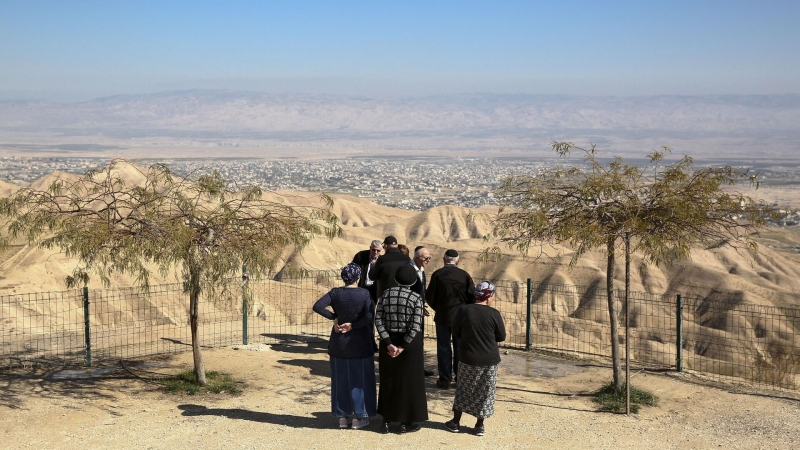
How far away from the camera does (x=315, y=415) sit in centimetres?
967

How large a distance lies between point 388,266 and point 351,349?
1.32 meters

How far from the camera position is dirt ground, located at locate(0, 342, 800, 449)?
8898mm

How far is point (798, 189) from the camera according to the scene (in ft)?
349

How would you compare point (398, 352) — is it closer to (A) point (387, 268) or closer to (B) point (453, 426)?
(B) point (453, 426)

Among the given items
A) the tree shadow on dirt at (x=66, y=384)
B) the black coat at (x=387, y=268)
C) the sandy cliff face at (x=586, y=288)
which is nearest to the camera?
the black coat at (x=387, y=268)

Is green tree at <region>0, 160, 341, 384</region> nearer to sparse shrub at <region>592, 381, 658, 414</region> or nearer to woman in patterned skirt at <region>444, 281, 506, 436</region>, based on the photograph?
woman in patterned skirt at <region>444, 281, 506, 436</region>

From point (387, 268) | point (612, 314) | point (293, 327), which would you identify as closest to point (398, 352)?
point (387, 268)

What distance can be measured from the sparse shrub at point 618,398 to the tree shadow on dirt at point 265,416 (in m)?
3.44

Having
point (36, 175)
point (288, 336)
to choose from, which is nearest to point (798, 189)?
point (36, 175)

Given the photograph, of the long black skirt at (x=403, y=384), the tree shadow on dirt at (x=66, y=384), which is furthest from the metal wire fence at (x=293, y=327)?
the long black skirt at (x=403, y=384)

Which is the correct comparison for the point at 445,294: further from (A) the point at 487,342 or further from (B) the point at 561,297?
(B) the point at 561,297

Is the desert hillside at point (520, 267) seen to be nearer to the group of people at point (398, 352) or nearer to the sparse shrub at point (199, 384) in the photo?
the sparse shrub at point (199, 384)

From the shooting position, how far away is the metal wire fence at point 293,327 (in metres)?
13.0

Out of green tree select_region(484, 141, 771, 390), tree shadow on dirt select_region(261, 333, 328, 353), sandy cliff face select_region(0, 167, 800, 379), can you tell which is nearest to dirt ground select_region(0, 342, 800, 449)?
tree shadow on dirt select_region(261, 333, 328, 353)
